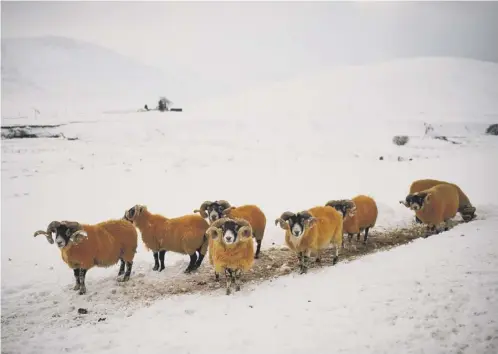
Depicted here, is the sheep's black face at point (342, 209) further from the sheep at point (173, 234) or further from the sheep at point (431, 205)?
the sheep at point (173, 234)

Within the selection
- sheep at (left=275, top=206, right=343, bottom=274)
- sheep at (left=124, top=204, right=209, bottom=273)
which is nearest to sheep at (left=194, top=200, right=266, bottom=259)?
sheep at (left=124, top=204, right=209, bottom=273)

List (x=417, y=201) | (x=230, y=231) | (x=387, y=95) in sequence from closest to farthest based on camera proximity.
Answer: (x=230, y=231), (x=417, y=201), (x=387, y=95)

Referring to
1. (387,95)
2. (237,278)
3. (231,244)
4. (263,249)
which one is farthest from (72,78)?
(231,244)

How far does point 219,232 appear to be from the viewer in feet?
26.5

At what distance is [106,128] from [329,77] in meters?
59.1

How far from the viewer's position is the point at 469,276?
283 inches

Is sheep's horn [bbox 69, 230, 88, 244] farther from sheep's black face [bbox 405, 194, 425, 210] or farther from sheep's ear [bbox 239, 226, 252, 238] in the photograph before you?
sheep's black face [bbox 405, 194, 425, 210]

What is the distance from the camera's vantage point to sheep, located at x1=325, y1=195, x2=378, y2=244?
35.1 ft

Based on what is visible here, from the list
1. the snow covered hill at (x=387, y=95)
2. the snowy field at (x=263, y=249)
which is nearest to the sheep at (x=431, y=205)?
the snowy field at (x=263, y=249)

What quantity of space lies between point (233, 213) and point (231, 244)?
2.13 metres

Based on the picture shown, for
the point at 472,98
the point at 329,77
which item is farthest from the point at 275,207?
the point at 329,77

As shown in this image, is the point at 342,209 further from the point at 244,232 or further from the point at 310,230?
the point at 244,232

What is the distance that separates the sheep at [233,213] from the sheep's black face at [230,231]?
1973 mm

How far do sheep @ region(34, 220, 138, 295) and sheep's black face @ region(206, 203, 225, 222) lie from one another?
2.08m
